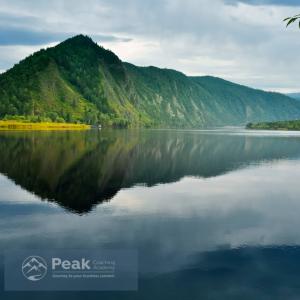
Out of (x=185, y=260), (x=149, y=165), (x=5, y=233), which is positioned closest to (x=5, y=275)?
(x=5, y=233)

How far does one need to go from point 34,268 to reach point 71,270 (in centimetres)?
129

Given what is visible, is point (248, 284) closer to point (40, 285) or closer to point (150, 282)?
A: point (150, 282)

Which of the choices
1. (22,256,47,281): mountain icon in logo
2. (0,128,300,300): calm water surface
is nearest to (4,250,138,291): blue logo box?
(22,256,47,281): mountain icon in logo

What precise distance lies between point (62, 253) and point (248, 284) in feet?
21.6

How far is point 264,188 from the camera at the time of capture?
81.4ft

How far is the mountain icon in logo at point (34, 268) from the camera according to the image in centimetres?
1045

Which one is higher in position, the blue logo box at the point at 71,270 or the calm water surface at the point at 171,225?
the calm water surface at the point at 171,225

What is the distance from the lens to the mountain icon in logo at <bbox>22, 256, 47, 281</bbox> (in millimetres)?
10453

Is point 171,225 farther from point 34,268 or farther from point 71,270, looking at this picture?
point 34,268

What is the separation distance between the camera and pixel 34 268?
427 inches

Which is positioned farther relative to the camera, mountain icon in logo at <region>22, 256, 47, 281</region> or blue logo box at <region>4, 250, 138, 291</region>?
mountain icon in logo at <region>22, 256, 47, 281</region>

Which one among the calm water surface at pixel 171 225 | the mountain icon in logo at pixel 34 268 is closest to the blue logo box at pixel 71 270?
the mountain icon in logo at pixel 34 268

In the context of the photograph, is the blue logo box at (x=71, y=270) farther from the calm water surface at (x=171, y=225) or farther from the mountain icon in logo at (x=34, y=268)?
the calm water surface at (x=171, y=225)

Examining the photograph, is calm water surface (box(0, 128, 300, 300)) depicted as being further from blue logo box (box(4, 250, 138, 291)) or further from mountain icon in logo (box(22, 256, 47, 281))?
mountain icon in logo (box(22, 256, 47, 281))
